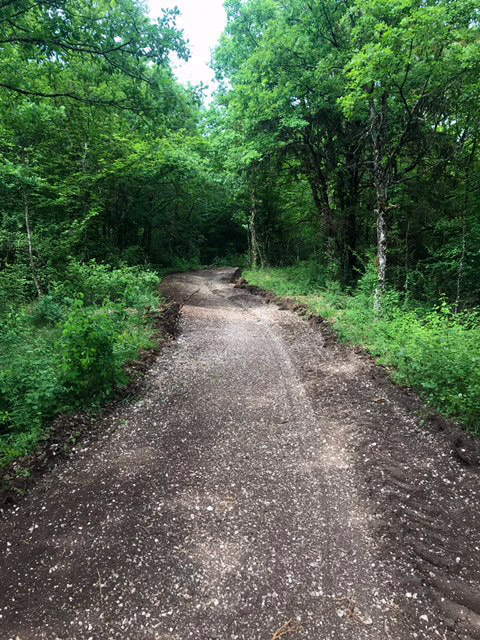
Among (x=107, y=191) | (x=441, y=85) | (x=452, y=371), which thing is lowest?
(x=452, y=371)

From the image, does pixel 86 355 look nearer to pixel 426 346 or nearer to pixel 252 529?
pixel 252 529

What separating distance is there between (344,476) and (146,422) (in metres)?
2.69

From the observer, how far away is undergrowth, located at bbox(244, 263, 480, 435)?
438 centimetres

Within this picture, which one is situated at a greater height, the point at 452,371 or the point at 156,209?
the point at 156,209

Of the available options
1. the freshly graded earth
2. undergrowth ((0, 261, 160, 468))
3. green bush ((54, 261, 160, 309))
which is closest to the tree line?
the freshly graded earth

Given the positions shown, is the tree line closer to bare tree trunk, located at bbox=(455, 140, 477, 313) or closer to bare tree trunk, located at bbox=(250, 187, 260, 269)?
bare tree trunk, located at bbox=(455, 140, 477, 313)

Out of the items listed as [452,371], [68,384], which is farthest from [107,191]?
[452,371]

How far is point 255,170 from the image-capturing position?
1420 centimetres

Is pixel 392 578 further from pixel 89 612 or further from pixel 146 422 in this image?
pixel 146 422

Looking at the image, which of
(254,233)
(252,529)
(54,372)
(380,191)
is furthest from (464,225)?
(254,233)

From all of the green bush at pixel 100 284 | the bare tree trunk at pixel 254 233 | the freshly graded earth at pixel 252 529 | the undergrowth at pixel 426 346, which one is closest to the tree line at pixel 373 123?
the undergrowth at pixel 426 346

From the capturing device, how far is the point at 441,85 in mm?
8164

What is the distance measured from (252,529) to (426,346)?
380cm

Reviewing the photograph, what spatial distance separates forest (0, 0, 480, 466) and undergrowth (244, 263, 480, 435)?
0.04 meters
